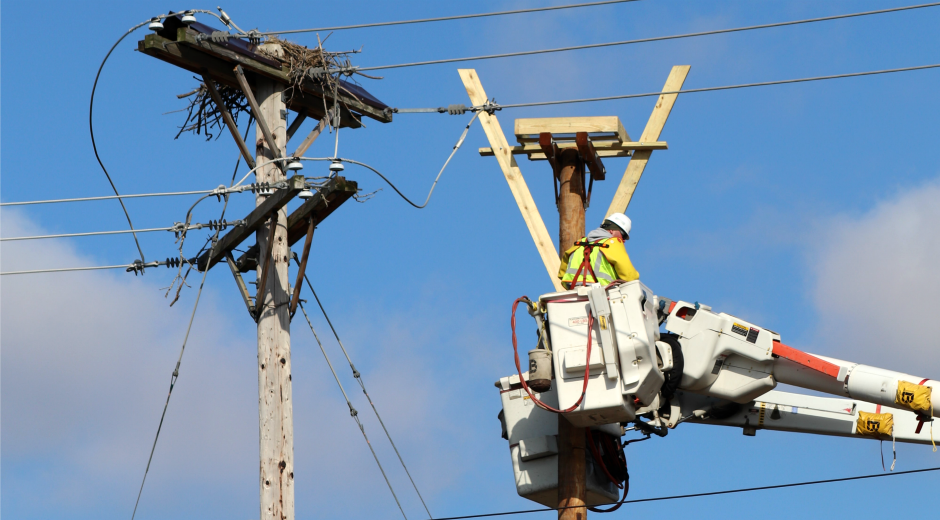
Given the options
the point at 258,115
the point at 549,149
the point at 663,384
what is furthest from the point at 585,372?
the point at 258,115

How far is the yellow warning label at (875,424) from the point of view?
12.3 metres

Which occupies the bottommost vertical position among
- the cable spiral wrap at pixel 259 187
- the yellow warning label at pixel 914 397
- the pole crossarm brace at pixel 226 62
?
the yellow warning label at pixel 914 397

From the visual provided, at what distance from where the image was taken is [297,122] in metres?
13.3

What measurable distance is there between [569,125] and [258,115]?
101 inches

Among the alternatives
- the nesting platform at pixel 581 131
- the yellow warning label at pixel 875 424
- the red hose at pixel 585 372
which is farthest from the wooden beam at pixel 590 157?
the yellow warning label at pixel 875 424

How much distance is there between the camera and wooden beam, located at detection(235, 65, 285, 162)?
1271 centimetres

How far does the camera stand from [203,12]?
42.4 ft

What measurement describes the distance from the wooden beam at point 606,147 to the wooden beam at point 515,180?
125mm

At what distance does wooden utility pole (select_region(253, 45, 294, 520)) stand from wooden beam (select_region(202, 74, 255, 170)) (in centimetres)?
8

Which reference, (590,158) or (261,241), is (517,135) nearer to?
(590,158)

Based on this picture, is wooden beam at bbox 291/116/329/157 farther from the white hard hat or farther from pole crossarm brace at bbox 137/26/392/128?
the white hard hat

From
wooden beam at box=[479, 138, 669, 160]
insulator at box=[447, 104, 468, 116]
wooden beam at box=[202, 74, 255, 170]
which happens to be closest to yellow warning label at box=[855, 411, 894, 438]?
wooden beam at box=[479, 138, 669, 160]

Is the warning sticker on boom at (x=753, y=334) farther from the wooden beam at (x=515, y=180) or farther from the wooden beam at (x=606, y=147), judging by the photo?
the wooden beam at (x=606, y=147)

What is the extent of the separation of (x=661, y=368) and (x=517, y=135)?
8.19 feet
